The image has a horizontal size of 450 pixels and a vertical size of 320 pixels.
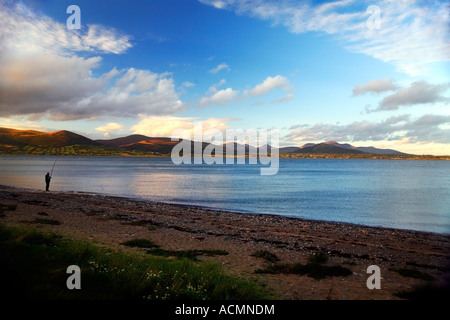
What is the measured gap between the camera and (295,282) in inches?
452

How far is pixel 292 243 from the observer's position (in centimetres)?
1994

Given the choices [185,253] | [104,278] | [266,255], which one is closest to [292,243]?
[266,255]

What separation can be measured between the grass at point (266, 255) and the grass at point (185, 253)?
1577 mm

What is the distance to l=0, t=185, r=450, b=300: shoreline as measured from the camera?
1145 cm

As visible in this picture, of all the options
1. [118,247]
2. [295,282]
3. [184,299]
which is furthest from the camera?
[118,247]

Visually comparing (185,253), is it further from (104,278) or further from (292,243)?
(292,243)

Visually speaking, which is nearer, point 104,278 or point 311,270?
point 104,278

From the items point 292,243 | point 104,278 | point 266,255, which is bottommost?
point 292,243

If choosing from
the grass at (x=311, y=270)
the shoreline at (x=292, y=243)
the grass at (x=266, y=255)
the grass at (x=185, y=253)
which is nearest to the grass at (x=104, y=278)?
the shoreline at (x=292, y=243)

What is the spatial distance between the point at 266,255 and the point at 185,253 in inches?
157

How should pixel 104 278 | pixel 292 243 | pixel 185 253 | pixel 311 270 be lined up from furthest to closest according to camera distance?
pixel 292 243 < pixel 185 253 < pixel 311 270 < pixel 104 278

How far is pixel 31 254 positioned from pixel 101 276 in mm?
2256

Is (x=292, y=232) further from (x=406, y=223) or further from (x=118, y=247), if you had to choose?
(x=406, y=223)
